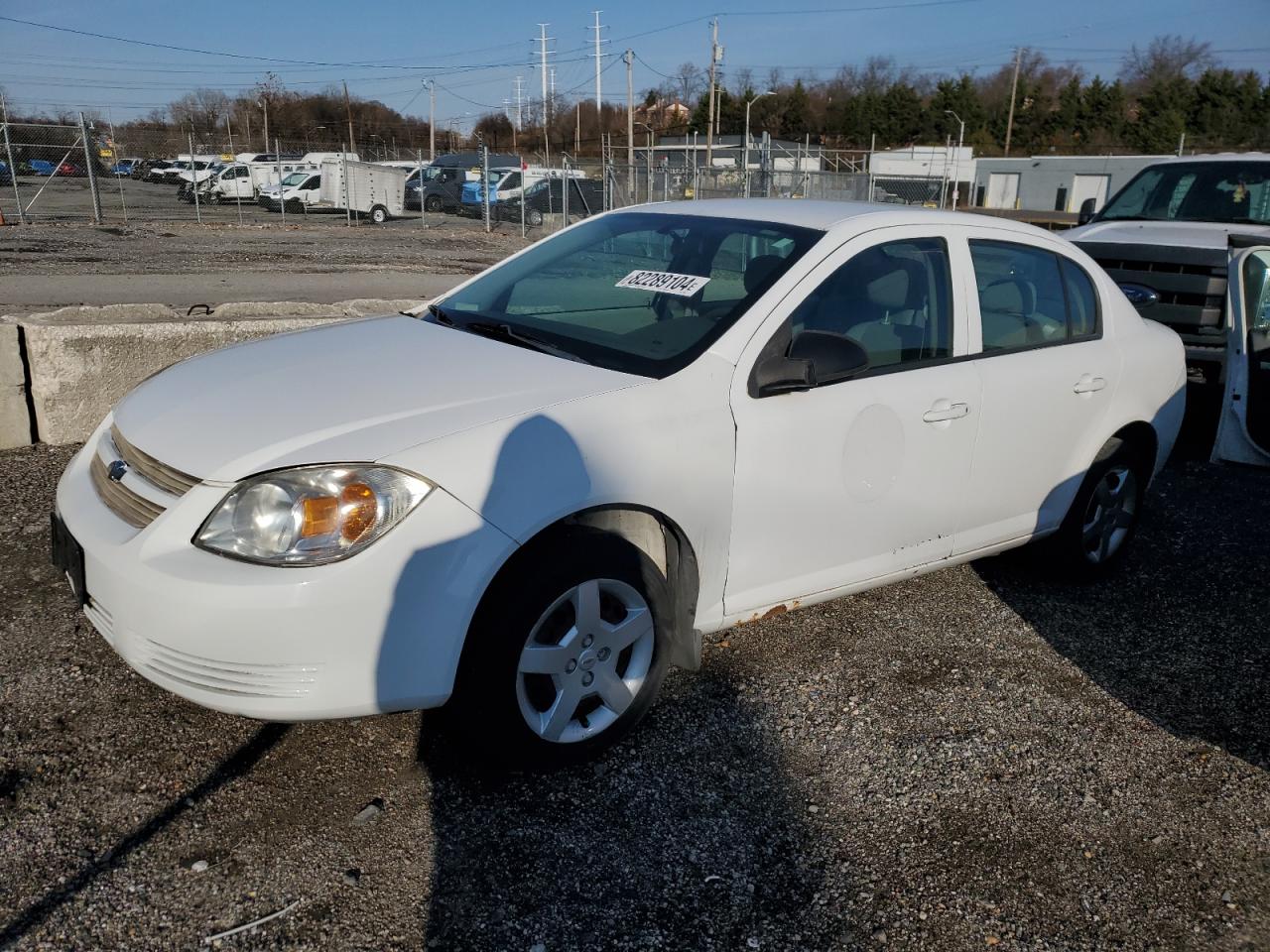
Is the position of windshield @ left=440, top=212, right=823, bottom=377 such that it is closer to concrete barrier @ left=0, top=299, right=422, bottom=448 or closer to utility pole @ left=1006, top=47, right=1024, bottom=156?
concrete barrier @ left=0, top=299, right=422, bottom=448

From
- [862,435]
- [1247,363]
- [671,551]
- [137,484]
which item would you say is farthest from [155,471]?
[1247,363]

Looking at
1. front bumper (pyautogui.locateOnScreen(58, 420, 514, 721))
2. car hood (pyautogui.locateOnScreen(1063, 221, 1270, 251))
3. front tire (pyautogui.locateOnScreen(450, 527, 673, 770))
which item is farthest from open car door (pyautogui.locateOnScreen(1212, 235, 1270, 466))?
front bumper (pyautogui.locateOnScreen(58, 420, 514, 721))

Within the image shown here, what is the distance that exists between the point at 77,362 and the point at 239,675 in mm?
3925

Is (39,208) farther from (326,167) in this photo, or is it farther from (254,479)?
(254,479)

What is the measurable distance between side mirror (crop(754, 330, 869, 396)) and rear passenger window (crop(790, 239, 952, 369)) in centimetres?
14

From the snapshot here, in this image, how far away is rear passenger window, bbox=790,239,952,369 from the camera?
3.56 m

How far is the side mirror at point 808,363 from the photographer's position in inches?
129

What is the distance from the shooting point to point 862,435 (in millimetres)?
3539

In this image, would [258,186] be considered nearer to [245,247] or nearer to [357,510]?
[245,247]

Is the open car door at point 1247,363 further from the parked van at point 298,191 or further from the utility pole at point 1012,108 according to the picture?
the utility pole at point 1012,108

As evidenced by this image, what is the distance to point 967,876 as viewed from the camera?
9.20 ft

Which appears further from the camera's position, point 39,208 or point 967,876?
point 39,208

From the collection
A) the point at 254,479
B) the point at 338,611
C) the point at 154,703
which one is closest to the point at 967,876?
the point at 338,611

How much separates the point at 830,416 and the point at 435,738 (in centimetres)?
167
